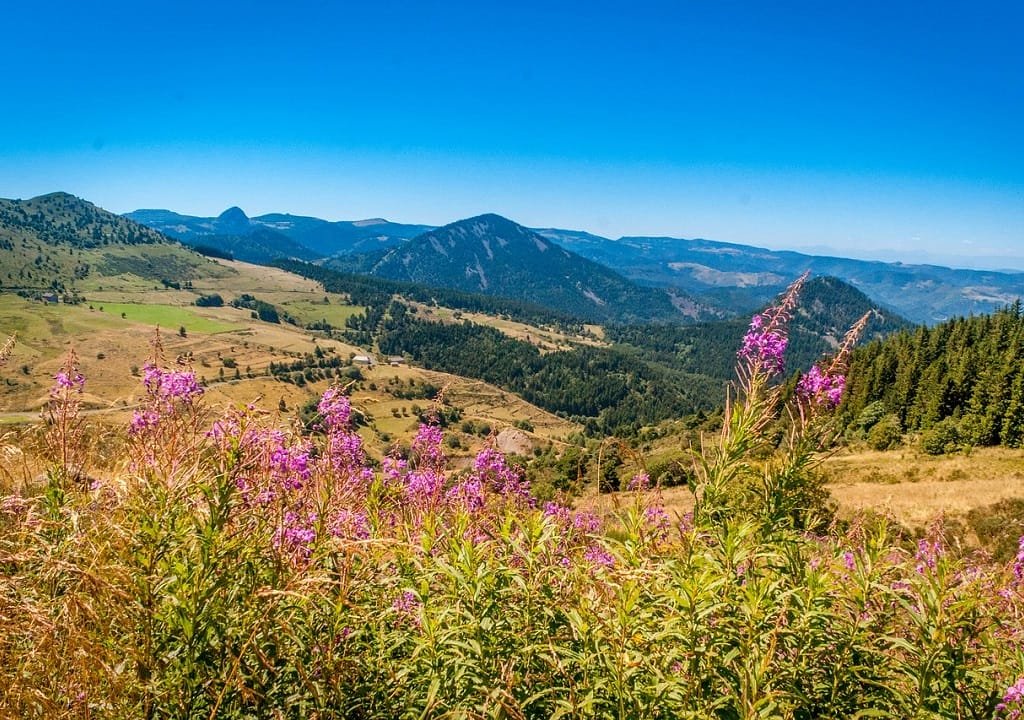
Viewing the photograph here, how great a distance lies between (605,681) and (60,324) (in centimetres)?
22902

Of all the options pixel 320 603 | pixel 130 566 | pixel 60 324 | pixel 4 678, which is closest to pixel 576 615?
pixel 320 603

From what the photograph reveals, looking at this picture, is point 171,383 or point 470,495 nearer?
point 171,383

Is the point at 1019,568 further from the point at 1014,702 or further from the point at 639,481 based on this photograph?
A: the point at 639,481

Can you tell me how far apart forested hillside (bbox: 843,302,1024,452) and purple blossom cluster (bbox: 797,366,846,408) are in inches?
2145

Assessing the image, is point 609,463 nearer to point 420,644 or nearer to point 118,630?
point 420,644

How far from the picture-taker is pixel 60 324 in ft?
578

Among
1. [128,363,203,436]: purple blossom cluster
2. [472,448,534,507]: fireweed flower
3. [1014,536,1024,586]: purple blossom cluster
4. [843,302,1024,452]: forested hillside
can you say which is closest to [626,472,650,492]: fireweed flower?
[472,448,534,507]: fireweed flower

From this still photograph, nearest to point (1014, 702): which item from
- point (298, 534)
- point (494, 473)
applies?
point (298, 534)

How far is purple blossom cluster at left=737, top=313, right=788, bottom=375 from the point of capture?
4.38m

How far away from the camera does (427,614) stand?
10.0ft

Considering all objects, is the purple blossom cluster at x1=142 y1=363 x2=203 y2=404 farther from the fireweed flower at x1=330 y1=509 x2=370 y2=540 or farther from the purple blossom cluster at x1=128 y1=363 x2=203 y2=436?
the fireweed flower at x1=330 y1=509 x2=370 y2=540

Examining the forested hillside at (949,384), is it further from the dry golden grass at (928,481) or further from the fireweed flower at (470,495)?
the fireweed flower at (470,495)

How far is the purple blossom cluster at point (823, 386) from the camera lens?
177 inches

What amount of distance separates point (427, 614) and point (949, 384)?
7578 centimetres
